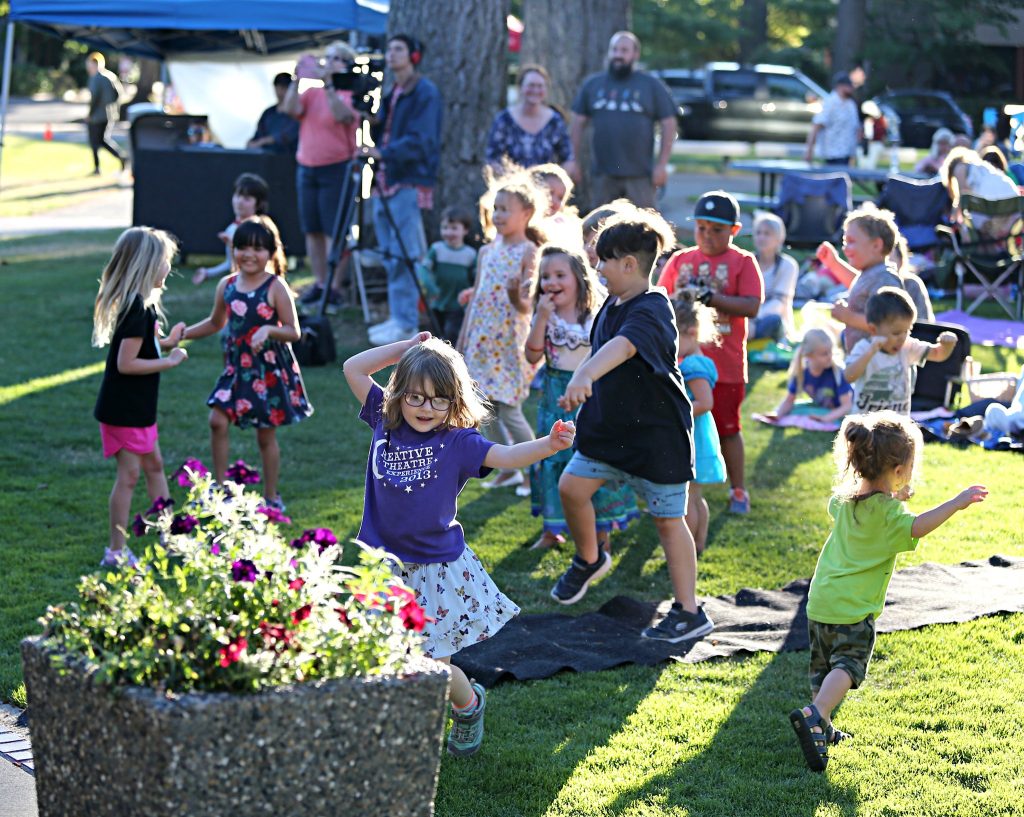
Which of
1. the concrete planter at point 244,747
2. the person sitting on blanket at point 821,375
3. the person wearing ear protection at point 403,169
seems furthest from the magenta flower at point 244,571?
the person wearing ear protection at point 403,169

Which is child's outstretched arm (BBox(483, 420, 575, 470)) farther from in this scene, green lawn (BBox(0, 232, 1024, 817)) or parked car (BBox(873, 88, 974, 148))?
parked car (BBox(873, 88, 974, 148))

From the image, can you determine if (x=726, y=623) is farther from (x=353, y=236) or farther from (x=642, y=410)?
(x=353, y=236)

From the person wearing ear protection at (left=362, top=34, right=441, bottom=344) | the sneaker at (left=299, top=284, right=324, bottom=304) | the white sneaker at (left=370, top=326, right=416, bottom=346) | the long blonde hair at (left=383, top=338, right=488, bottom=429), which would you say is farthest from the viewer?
the sneaker at (left=299, top=284, right=324, bottom=304)

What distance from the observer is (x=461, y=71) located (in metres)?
12.7

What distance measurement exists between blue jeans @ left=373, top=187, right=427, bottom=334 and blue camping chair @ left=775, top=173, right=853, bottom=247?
6.15 m

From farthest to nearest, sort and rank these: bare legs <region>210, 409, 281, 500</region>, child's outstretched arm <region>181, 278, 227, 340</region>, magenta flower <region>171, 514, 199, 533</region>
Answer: bare legs <region>210, 409, 281, 500</region> < child's outstretched arm <region>181, 278, 227, 340</region> < magenta flower <region>171, 514, 199, 533</region>

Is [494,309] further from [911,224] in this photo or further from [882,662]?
[911,224]

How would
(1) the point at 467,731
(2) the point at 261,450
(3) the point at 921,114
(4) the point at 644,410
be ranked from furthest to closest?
1. (3) the point at 921,114
2. (2) the point at 261,450
3. (4) the point at 644,410
4. (1) the point at 467,731

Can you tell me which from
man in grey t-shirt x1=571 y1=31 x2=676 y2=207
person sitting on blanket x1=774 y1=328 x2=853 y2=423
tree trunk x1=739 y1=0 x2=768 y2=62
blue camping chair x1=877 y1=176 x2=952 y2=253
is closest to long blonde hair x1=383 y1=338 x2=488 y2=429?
person sitting on blanket x1=774 y1=328 x2=853 y2=423

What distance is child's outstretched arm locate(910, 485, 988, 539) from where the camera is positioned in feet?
13.8

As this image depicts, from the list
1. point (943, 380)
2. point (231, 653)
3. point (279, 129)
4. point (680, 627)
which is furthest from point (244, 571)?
point (279, 129)

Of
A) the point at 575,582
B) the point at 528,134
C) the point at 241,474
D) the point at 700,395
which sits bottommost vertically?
the point at 575,582

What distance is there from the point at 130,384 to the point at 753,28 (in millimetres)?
39937

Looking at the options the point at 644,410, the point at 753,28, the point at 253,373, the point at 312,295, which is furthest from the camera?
the point at 753,28
